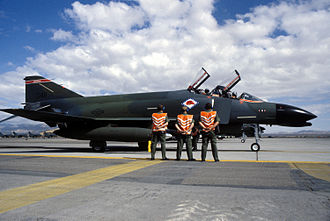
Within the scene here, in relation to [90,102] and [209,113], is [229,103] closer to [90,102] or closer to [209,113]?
[209,113]

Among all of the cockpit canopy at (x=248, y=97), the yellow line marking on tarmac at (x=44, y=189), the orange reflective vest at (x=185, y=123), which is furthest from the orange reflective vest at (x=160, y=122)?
the cockpit canopy at (x=248, y=97)

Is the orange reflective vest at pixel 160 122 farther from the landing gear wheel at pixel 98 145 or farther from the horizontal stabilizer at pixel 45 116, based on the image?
the horizontal stabilizer at pixel 45 116

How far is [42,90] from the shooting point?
53.7 feet

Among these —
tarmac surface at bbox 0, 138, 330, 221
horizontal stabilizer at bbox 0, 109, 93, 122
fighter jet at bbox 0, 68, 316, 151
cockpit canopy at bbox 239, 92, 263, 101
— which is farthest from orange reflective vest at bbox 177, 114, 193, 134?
horizontal stabilizer at bbox 0, 109, 93, 122

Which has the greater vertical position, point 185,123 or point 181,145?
point 185,123

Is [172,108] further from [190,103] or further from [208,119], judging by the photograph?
[208,119]

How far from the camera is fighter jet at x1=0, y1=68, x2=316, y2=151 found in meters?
12.1

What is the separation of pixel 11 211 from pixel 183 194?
2.14 m

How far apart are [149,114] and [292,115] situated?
716 cm

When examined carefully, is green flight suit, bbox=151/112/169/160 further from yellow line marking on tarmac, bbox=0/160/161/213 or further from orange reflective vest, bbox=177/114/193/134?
yellow line marking on tarmac, bbox=0/160/161/213

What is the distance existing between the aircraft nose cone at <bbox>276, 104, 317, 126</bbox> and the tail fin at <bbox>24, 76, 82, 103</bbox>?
12.1m

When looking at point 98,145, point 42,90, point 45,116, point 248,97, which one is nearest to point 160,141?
point 98,145

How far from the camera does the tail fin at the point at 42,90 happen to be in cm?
1611

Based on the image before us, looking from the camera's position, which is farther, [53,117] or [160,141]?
[53,117]
